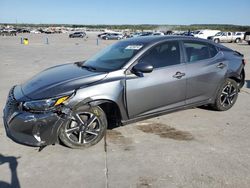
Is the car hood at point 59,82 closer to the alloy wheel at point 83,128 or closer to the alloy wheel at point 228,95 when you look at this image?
the alloy wheel at point 83,128

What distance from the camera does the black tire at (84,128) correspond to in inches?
151

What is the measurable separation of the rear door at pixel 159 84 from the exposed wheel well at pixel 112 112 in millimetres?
194

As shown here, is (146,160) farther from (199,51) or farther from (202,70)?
(199,51)

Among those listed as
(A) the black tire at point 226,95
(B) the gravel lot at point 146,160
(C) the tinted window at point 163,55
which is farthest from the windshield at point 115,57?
(A) the black tire at point 226,95

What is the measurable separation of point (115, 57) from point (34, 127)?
6.09ft

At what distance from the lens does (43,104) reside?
11.9ft

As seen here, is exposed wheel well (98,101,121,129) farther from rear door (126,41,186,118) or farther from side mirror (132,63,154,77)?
side mirror (132,63,154,77)

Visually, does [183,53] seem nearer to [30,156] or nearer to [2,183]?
[30,156]

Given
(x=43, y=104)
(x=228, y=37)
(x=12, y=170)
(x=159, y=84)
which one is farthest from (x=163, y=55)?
(x=228, y=37)

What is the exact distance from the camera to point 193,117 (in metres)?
5.36

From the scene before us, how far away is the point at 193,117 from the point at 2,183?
3.57 metres

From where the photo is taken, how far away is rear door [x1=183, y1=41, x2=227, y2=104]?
191 inches

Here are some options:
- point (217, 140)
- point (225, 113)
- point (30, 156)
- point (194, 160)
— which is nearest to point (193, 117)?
point (225, 113)

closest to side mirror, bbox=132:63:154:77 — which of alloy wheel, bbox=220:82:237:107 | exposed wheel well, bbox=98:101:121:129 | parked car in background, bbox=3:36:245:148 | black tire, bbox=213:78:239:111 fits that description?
parked car in background, bbox=3:36:245:148
